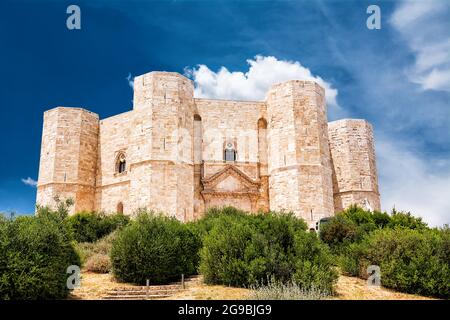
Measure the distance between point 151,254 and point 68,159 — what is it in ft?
52.9

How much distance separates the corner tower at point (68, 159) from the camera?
26062 mm

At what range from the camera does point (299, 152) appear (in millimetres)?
23656

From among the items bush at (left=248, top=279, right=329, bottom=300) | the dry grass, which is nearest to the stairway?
bush at (left=248, top=279, right=329, bottom=300)

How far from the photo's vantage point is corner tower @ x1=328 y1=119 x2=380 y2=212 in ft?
87.8

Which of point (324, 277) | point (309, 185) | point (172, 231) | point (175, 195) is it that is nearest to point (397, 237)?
point (324, 277)

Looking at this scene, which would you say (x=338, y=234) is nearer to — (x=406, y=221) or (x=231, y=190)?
(x=406, y=221)

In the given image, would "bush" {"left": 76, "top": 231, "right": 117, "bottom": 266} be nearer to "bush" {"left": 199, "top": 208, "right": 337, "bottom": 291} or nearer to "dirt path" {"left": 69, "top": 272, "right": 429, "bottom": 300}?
"dirt path" {"left": 69, "top": 272, "right": 429, "bottom": 300}

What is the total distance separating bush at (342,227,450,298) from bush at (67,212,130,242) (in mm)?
11178

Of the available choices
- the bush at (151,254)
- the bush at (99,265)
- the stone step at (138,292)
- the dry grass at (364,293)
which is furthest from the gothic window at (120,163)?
the dry grass at (364,293)

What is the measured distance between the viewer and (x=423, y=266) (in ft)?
37.0

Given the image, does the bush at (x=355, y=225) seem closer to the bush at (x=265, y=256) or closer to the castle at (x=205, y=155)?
the bush at (x=265, y=256)

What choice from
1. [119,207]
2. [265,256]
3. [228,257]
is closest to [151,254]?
[228,257]
